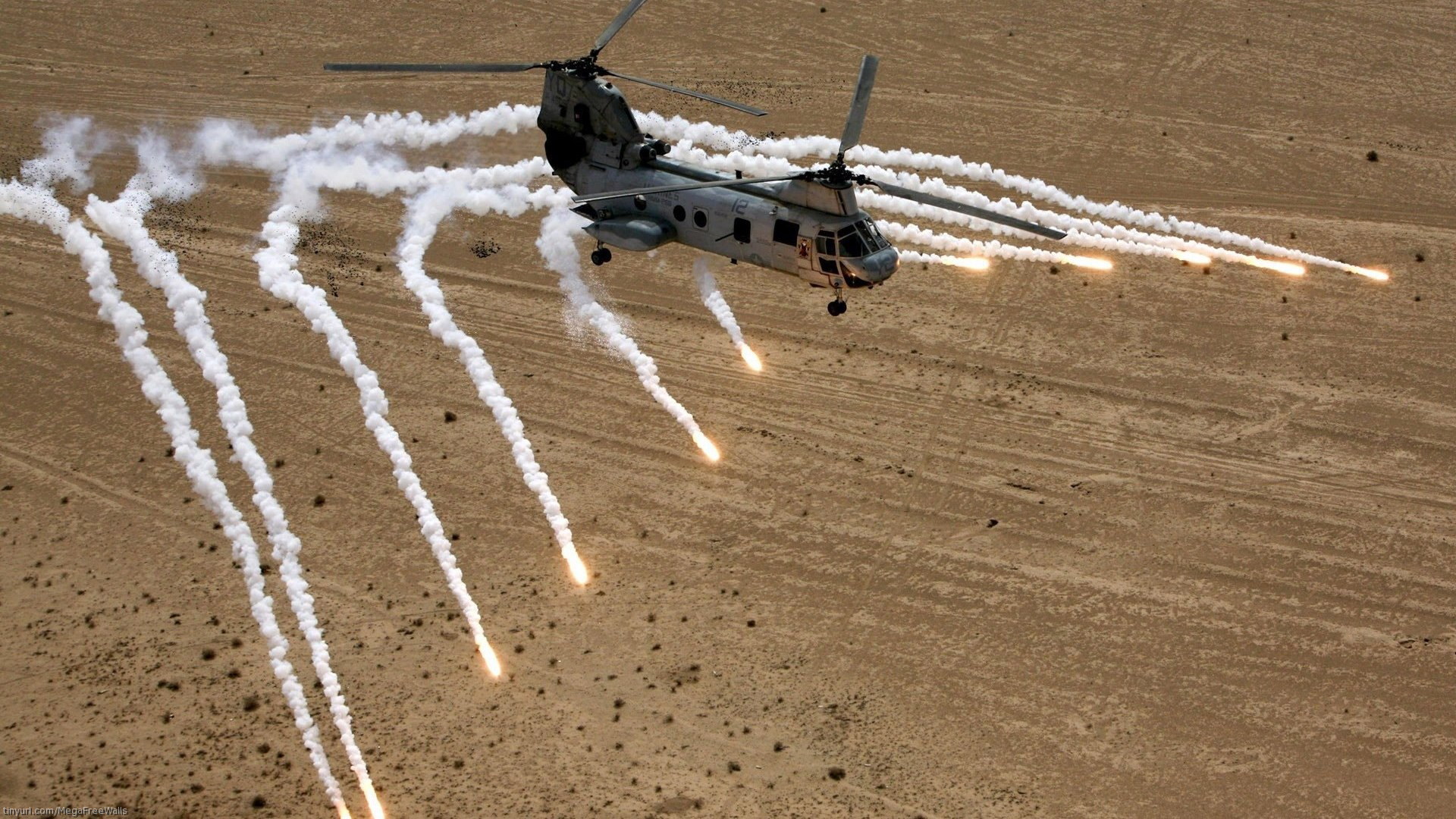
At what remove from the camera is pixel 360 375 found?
46.5 m

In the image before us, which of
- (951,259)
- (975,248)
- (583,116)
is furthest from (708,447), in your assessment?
(975,248)

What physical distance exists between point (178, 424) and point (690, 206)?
14.0m

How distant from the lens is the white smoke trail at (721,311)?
4734 centimetres

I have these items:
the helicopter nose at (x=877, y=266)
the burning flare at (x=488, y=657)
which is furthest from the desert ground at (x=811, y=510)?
the helicopter nose at (x=877, y=266)

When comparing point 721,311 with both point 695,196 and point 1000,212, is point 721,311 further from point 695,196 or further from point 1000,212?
point 1000,212

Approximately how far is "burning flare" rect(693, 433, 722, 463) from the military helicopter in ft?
14.7

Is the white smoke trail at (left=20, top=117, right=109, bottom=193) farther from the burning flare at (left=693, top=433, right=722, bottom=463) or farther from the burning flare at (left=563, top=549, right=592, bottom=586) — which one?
the burning flare at (left=563, top=549, right=592, bottom=586)

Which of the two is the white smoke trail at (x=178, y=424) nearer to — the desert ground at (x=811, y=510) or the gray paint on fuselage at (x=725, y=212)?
the desert ground at (x=811, y=510)

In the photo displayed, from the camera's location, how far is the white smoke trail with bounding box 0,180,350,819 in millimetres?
38750

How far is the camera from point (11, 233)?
5256cm

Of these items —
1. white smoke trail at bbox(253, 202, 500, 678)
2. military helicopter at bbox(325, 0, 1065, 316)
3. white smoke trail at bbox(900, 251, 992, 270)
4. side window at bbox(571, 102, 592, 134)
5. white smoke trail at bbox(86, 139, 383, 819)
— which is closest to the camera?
white smoke trail at bbox(86, 139, 383, 819)

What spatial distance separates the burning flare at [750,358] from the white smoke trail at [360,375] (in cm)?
917

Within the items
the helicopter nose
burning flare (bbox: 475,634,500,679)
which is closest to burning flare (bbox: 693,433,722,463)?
the helicopter nose

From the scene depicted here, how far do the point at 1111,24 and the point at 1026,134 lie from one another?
8.83 metres
